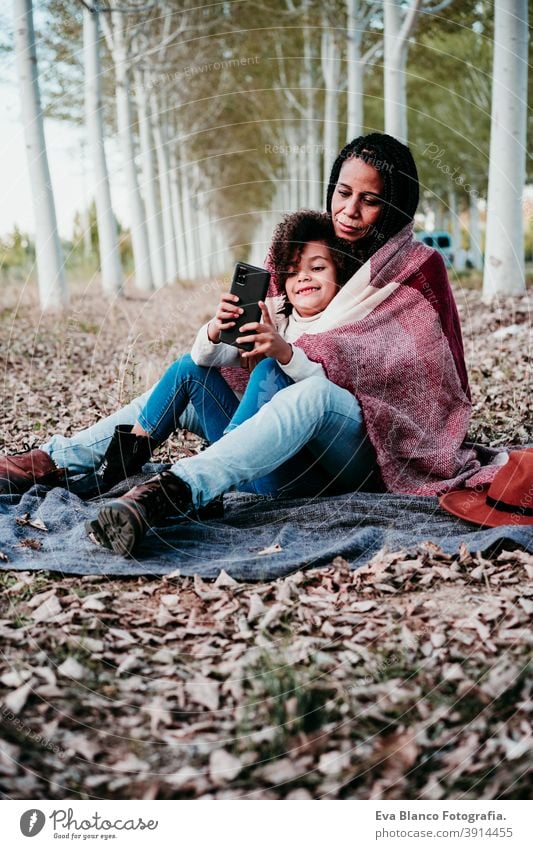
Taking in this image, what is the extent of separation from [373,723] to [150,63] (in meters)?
14.5

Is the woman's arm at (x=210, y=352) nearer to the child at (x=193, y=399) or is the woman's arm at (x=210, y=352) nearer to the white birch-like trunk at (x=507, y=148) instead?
the child at (x=193, y=399)

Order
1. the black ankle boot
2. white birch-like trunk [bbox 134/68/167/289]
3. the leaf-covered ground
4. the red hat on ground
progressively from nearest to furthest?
the leaf-covered ground, the red hat on ground, the black ankle boot, white birch-like trunk [bbox 134/68/167/289]

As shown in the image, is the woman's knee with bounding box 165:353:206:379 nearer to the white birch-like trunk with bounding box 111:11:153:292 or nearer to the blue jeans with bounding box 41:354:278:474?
the blue jeans with bounding box 41:354:278:474

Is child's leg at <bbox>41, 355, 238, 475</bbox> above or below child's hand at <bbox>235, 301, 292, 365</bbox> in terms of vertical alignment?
below

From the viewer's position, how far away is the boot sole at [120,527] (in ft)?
9.55

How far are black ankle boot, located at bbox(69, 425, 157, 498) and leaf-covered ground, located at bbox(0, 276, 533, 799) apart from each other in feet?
1.63

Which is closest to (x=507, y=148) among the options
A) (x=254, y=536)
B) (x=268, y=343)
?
(x=268, y=343)

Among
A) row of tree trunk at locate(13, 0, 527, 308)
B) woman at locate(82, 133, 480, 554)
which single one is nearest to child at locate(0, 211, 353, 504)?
woman at locate(82, 133, 480, 554)

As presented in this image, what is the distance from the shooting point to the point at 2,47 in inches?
434

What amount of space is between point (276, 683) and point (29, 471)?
1878 mm

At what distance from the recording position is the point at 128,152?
14.6 m

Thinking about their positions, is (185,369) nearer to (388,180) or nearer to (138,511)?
(138,511)

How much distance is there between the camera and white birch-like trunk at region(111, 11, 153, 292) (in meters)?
12.6
